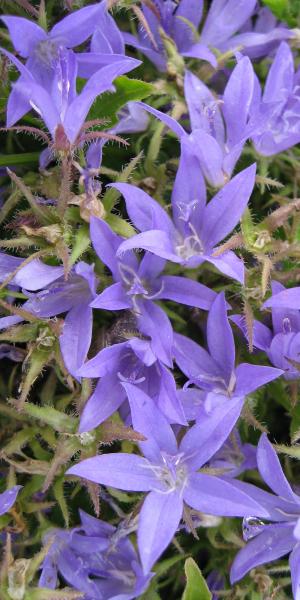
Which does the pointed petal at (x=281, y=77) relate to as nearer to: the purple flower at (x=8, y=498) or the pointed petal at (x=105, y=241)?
the pointed petal at (x=105, y=241)

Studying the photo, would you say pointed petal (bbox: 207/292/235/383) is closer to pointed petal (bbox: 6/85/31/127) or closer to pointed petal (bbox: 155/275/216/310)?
pointed petal (bbox: 155/275/216/310)

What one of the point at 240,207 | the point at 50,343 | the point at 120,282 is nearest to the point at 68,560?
the point at 50,343

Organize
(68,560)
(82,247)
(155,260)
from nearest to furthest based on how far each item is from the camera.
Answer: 1. (82,247)
2. (155,260)
3. (68,560)

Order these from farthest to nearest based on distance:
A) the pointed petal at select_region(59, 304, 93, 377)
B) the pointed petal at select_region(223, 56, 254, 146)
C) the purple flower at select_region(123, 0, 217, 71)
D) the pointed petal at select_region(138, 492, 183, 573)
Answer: the purple flower at select_region(123, 0, 217, 71), the pointed petal at select_region(223, 56, 254, 146), the pointed petal at select_region(59, 304, 93, 377), the pointed petal at select_region(138, 492, 183, 573)

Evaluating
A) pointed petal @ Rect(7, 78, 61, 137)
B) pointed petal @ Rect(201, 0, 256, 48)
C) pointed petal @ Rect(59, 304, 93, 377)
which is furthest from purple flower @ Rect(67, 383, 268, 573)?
pointed petal @ Rect(201, 0, 256, 48)

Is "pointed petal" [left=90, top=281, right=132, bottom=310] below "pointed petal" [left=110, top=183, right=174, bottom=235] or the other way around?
below

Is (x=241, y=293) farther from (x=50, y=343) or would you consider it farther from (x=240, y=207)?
(x=50, y=343)
